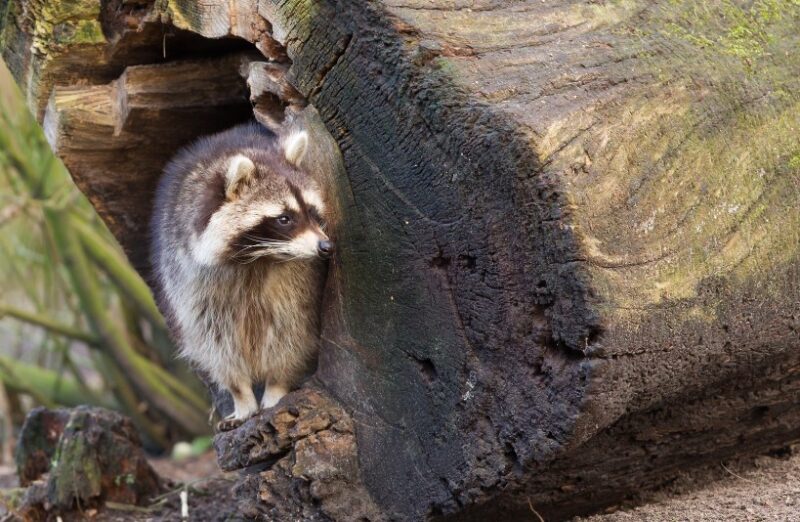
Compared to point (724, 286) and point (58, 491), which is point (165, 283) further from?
point (724, 286)

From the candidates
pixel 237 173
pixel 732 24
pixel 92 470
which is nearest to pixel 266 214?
pixel 237 173

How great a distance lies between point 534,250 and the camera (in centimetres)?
228

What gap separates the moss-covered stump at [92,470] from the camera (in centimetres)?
391

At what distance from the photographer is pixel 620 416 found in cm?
235

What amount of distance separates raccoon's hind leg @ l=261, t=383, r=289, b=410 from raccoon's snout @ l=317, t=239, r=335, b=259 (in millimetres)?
753

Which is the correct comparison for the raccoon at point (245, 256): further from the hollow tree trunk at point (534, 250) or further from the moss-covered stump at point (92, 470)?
the moss-covered stump at point (92, 470)

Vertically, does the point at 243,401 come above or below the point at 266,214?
below

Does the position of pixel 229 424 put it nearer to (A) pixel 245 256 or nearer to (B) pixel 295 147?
(A) pixel 245 256

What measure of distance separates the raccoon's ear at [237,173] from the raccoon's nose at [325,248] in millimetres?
425

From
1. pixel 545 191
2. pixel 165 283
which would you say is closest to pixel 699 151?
pixel 545 191

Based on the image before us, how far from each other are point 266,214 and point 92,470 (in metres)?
1.42

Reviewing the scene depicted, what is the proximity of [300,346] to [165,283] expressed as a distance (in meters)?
0.69

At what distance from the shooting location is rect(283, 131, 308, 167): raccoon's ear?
3.07 metres

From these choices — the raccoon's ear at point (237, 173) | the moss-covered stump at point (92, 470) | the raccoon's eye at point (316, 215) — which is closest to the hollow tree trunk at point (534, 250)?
the raccoon's eye at point (316, 215)
